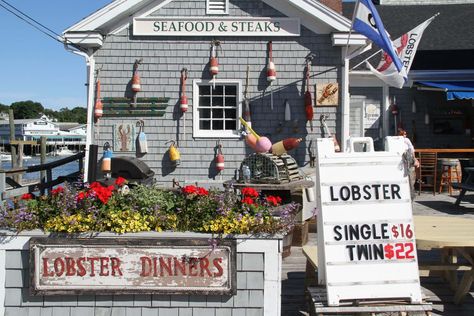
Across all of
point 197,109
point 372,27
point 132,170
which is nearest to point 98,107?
point 132,170

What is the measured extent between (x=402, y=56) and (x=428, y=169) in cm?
297

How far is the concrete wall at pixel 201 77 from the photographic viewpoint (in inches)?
369

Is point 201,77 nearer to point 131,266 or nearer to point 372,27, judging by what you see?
point 372,27

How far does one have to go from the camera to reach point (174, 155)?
9.30 metres

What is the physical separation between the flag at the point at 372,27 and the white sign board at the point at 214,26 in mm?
1394

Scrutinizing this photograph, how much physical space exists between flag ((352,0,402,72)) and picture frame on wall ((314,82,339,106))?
4.35 feet

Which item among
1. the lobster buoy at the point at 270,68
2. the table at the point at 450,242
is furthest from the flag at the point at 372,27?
the table at the point at 450,242

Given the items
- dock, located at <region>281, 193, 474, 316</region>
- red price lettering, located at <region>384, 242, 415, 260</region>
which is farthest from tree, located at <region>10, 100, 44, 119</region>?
red price lettering, located at <region>384, 242, 415, 260</region>

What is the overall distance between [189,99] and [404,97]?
5958mm

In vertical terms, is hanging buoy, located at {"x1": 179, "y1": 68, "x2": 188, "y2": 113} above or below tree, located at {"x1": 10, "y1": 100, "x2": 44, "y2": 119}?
below

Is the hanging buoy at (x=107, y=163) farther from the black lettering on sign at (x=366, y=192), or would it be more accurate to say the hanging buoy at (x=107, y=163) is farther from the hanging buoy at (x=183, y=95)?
the black lettering on sign at (x=366, y=192)

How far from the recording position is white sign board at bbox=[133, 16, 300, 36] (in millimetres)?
9297

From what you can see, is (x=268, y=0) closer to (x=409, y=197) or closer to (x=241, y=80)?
(x=241, y=80)

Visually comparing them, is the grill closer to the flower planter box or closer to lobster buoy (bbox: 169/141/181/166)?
lobster buoy (bbox: 169/141/181/166)
